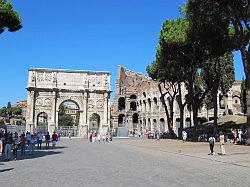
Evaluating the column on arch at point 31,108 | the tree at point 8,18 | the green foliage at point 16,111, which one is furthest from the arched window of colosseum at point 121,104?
the tree at point 8,18

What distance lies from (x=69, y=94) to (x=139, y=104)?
22.6 m

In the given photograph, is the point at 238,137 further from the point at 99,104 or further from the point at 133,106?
the point at 133,106

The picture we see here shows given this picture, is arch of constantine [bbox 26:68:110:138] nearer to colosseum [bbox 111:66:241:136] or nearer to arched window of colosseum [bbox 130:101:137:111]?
colosseum [bbox 111:66:241:136]

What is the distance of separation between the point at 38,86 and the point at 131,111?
2393 centimetres

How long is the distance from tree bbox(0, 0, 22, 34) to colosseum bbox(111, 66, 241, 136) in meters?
43.7

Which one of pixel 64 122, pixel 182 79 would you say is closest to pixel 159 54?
pixel 182 79

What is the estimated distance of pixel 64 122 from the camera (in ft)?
311

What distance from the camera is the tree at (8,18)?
19.0m

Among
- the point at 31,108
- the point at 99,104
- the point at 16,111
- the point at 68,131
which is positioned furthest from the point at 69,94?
the point at 16,111

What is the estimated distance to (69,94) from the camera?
53.8 metres

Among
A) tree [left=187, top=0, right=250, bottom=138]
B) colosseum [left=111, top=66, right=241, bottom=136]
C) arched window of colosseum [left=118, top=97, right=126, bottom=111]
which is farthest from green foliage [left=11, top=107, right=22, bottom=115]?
tree [left=187, top=0, right=250, bottom=138]

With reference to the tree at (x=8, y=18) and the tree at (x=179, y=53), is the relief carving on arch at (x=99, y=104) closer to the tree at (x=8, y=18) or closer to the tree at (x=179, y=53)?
the tree at (x=179, y=53)

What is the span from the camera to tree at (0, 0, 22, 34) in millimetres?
19000

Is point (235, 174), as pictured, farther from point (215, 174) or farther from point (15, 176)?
point (15, 176)
